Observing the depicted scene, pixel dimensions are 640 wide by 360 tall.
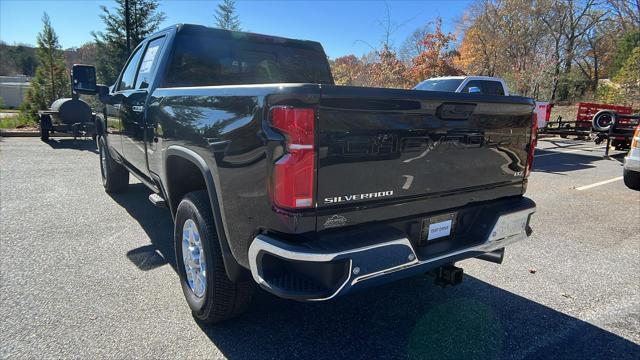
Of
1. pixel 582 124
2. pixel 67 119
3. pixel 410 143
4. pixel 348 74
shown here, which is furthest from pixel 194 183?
pixel 582 124

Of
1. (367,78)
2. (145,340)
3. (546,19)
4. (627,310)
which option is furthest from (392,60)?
(546,19)

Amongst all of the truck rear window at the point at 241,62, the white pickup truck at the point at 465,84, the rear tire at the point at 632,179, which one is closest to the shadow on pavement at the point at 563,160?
the white pickup truck at the point at 465,84

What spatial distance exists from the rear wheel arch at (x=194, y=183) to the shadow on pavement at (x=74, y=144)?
9035 mm

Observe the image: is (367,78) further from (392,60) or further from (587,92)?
(587,92)

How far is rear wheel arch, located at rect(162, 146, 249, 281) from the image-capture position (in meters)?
2.30

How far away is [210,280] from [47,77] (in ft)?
58.5

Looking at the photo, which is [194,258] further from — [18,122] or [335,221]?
[18,122]

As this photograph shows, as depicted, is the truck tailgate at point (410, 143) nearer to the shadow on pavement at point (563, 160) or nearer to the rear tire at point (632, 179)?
the rear tire at point (632, 179)

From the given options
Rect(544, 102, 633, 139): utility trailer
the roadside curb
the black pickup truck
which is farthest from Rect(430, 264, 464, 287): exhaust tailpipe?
Rect(544, 102, 633, 139): utility trailer

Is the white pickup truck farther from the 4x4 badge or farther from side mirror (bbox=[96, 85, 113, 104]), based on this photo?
the 4x4 badge

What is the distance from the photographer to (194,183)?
302cm

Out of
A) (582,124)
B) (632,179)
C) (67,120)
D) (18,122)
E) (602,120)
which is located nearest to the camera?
(632,179)

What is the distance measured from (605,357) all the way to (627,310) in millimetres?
848

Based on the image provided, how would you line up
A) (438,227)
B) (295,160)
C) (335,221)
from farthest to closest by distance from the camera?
(438,227) < (335,221) < (295,160)
